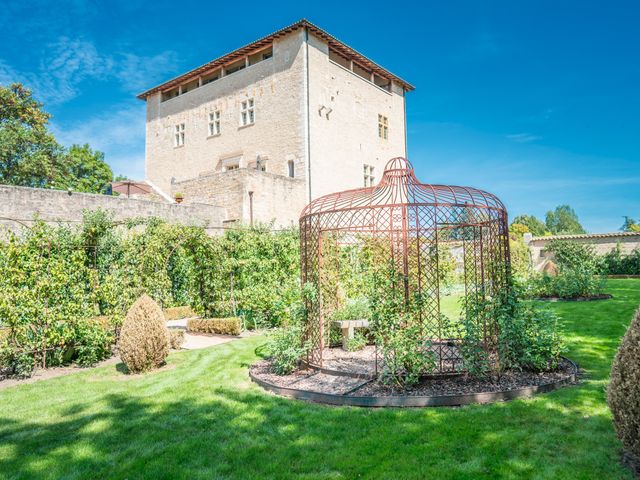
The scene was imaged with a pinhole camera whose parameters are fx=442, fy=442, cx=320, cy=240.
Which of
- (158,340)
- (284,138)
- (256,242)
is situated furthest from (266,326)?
(284,138)

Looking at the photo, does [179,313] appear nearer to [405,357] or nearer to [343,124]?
[405,357]

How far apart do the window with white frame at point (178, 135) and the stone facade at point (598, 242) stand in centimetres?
2078

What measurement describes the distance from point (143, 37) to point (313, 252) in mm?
12401

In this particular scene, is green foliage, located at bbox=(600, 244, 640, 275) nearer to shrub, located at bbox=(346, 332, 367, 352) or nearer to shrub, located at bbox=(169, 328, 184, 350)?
shrub, located at bbox=(346, 332, 367, 352)

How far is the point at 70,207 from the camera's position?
586 inches

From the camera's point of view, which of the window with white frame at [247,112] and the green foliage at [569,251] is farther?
the window with white frame at [247,112]

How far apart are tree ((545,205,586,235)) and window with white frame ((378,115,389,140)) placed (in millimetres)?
68654

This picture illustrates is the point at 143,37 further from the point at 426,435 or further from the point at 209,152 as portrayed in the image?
the point at 426,435

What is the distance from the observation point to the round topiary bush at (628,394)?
2959 mm

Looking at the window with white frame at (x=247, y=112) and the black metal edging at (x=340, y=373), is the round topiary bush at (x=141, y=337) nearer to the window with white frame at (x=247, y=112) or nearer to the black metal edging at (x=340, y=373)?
the black metal edging at (x=340, y=373)

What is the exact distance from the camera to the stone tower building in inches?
805

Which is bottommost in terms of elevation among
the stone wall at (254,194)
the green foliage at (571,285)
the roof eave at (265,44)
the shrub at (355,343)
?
the shrub at (355,343)

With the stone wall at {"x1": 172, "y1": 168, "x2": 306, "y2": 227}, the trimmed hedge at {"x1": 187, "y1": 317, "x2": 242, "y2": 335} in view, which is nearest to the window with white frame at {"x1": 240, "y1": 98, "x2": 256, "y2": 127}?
the stone wall at {"x1": 172, "y1": 168, "x2": 306, "y2": 227}

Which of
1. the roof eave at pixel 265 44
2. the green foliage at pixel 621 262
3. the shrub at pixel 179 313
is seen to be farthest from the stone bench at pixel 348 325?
the green foliage at pixel 621 262
